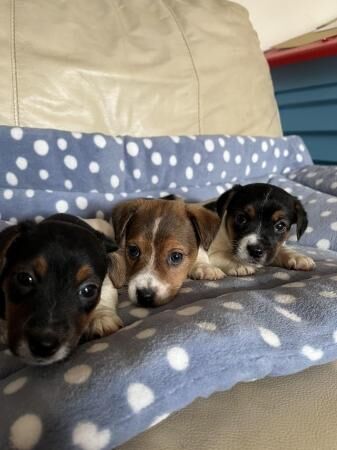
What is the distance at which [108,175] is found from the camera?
256cm

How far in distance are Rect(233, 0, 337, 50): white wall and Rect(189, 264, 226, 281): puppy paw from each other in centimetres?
307

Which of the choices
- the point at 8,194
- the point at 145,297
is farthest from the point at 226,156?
the point at 145,297

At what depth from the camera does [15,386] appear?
1180mm

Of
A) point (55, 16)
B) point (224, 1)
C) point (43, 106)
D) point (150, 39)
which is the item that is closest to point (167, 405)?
point (43, 106)

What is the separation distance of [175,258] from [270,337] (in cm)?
77

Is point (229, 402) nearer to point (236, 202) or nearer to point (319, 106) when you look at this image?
point (236, 202)

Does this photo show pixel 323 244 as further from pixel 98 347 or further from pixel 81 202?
pixel 98 347

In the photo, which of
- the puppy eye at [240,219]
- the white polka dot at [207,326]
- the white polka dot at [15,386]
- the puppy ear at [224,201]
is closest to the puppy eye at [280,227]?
the puppy eye at [240,219]

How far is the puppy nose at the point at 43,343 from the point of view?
124cm

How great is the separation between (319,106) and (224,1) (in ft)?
4.08

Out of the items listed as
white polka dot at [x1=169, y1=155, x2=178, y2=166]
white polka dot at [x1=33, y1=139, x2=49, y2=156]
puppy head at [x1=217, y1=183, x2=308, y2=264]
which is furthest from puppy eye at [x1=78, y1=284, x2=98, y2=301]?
white polka dot at [x1=169, y1=155, x2=178, y2=166]

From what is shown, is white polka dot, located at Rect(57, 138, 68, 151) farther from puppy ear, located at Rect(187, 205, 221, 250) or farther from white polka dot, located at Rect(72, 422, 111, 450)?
white polka dot, located at Rect(72, 422, 111, 450)

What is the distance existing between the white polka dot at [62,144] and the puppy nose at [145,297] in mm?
985

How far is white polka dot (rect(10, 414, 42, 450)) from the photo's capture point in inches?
39.4
